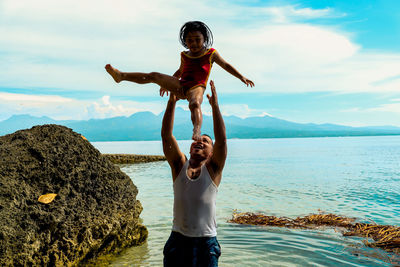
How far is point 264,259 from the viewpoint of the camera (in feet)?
28.1

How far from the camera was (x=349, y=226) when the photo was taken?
11789mm

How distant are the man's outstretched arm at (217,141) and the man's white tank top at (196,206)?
109 mm

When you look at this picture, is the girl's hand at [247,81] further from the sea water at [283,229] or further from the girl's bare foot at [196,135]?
the sea water at [283,229]

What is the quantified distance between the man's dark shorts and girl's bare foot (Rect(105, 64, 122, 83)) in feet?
7.02

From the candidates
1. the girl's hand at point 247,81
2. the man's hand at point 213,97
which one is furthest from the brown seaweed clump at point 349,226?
the man's hand at point 213,97

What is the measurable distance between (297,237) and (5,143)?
8.41 metres

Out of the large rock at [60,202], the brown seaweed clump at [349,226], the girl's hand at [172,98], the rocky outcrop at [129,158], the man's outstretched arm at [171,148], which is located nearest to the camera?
the man's outstretched arm at [171,148]

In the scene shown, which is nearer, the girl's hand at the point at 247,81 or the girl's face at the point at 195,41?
the girl's face at the point at 195,41

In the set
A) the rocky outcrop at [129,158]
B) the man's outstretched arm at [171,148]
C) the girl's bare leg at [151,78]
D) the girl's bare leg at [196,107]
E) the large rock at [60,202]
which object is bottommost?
the rocky outcrop at [129,158]

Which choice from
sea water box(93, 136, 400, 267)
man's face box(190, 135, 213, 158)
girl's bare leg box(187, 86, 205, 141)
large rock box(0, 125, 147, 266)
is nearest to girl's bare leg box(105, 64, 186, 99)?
girl's bare leg box(187, 86, 205, 141)

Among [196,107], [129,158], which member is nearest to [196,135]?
[196,107]

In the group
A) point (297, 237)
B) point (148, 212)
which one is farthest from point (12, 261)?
point (148, 212)

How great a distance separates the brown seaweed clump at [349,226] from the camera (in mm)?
9469

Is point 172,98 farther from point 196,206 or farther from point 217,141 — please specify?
point 196,206
